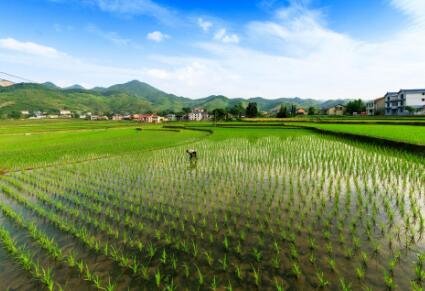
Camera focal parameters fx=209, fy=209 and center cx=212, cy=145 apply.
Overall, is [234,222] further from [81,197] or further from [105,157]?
[105,157]

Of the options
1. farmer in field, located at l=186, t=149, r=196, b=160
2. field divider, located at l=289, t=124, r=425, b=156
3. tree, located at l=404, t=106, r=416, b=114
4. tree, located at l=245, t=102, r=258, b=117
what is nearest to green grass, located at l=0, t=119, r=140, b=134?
farmer in field, located at l=186, t=149, r=196, b=160

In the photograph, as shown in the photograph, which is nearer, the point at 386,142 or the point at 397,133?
the point at 386,142

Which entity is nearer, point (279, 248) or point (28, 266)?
point (28, 266)

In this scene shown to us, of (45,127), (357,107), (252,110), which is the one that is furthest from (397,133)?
(357,107)

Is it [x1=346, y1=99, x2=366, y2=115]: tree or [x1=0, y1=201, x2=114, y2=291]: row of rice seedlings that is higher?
[x1=346, y1=99, x2=366, y2=115]: tree

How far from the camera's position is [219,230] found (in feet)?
18.6

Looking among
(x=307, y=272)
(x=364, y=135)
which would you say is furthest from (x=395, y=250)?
(x=364, y=135)

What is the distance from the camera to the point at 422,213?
6074 millimetres

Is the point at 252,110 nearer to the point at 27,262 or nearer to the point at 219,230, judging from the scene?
the point at 219,230

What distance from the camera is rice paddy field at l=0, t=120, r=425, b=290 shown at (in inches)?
157

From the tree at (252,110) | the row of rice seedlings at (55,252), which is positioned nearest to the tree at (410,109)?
the tree at (252,110)

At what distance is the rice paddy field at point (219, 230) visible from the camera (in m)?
3.99

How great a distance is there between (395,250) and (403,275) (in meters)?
0.85

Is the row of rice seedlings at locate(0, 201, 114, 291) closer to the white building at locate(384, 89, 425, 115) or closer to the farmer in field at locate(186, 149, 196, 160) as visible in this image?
the farmer in field at locate(186, 149, 196, 160)
